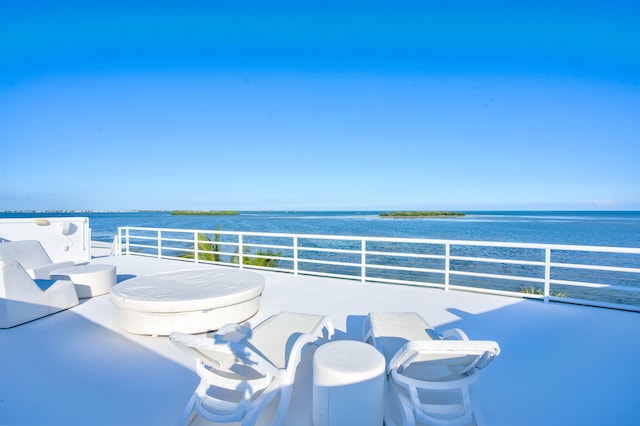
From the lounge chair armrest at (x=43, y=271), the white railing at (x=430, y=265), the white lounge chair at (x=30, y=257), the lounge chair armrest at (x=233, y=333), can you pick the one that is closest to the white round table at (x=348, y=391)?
the lounge chair armrest at (x=233, y=333)

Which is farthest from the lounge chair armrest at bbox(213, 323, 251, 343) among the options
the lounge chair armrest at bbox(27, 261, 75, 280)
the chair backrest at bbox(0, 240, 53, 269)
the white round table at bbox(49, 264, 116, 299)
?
the chair backrest at bbox(0, 240, 53, 269)

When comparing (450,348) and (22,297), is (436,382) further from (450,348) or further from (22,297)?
(22,297)

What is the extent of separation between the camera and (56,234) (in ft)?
20.4

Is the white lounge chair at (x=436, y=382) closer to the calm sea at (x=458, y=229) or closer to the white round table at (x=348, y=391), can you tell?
the white round table at (x=348, y=391)

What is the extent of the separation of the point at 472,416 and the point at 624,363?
5.71 feet

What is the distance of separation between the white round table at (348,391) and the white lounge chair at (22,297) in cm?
325

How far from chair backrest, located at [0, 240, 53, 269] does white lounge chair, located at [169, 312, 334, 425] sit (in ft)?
14.0

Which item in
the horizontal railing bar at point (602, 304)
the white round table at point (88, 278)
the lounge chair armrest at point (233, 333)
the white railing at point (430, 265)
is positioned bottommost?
the white railing at point (430, 265)

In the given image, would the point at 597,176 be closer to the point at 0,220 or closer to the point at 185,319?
the point at 185,319

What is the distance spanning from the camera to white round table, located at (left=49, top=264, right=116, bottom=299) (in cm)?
380

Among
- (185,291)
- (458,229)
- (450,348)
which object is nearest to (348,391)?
(450,348)

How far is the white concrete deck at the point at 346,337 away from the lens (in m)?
1.62

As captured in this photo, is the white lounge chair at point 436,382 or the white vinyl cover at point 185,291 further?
the white vinyl cover at point 185,291

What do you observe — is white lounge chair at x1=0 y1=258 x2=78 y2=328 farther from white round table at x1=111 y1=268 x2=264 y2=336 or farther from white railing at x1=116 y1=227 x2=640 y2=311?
white railing at x1=116 y1=227 x2=640 y2=311
